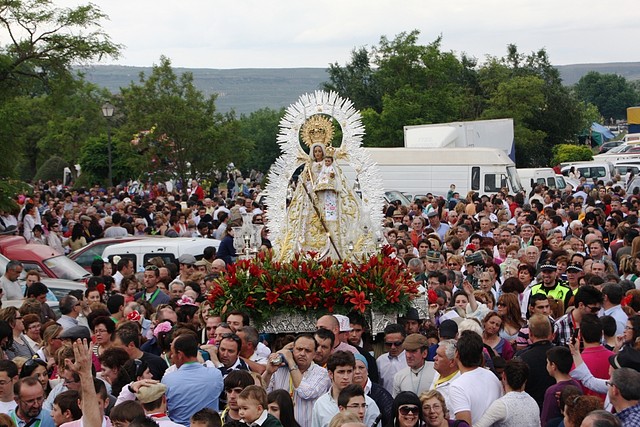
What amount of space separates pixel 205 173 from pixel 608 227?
23038 millimetres

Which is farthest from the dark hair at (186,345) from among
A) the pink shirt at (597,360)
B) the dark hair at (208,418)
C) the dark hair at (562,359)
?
the pink shirt at (597,360)

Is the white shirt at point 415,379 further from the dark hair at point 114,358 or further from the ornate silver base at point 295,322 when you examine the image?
the ornate silver base at point 295,322

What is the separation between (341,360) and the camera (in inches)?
358

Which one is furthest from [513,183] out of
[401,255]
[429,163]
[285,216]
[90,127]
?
[90,127]

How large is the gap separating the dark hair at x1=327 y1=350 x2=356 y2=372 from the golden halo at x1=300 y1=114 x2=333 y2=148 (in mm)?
6795

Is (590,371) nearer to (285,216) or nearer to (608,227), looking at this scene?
(285,216)

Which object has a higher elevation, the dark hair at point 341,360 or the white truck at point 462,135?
the dark hair at point 341,360

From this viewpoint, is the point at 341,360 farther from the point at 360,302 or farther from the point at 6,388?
the point at 360,302

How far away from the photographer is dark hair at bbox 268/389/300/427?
8.77 m

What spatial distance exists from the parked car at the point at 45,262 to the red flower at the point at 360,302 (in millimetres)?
7801

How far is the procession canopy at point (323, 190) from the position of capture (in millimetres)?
15625

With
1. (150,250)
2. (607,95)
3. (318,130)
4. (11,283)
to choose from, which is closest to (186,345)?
(318,130)

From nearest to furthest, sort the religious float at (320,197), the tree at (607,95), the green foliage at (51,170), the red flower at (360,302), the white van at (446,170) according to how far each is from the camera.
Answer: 1. the red flower at (360,302)
2. the religious float at (320,197)
3. the white van at (446,170)
4. the green foliage at (51,170)
5. the tree at (607,95)

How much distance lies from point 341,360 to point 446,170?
2766 centimetres
